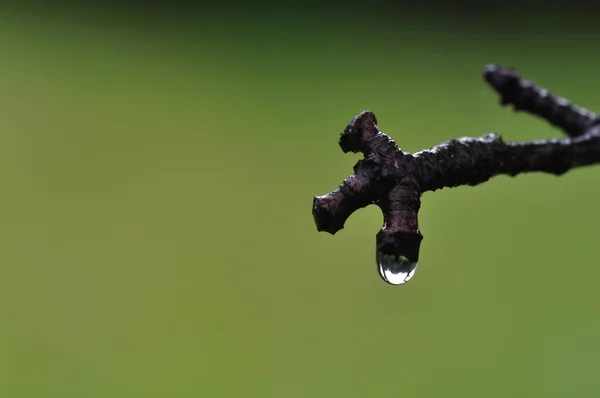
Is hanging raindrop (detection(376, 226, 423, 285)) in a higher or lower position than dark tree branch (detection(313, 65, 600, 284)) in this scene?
lower

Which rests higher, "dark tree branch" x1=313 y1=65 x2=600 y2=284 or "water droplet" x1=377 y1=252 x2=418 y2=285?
"dark tree branch" x1=313 y1=65 x2=600 y2=284

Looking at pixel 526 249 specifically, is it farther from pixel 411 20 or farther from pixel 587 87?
pixel 411 20

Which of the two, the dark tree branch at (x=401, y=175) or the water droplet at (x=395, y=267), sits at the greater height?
the dark tree branch at (x=401, y=175)

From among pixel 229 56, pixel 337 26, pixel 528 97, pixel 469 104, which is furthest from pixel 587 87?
pixel 528 97

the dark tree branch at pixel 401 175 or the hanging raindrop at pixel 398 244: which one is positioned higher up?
the dark tree branch at pixel 401 175
